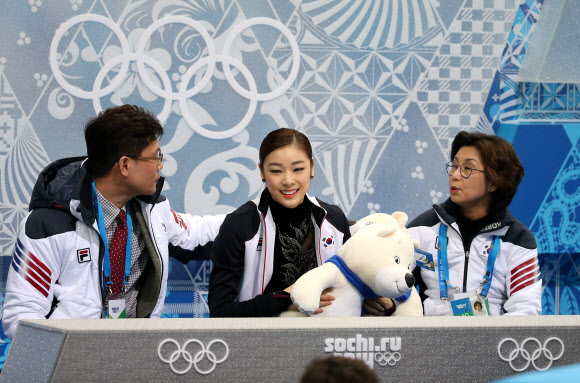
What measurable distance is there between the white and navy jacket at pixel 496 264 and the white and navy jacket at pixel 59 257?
1.19 meters

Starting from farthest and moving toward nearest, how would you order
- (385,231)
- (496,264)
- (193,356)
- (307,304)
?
(496,264), (385,231), (307,304), (193,356)

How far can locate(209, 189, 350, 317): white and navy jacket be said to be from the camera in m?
2.41

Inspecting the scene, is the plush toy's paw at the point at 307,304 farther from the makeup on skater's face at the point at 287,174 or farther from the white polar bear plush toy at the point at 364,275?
the makeup on skater's face at the point at 287,174

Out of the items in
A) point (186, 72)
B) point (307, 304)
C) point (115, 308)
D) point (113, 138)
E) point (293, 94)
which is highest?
point (186, 72)

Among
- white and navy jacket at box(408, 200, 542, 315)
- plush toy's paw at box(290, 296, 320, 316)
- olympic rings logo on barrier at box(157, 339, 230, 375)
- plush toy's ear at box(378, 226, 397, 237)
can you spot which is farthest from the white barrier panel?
white and navy jacket at box(408, 200, 542, 315)

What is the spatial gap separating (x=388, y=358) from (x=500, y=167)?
159 cm

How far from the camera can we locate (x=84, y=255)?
2.47 metres

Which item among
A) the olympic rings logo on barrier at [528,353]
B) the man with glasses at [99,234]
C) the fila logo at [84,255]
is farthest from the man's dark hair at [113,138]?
the olympic rings logo on barrier at [528,353]

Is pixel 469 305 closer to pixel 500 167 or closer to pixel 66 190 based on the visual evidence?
pixel 500 167

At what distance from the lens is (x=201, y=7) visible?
11.7ft

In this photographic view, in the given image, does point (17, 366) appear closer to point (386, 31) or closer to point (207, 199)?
point (207, 199)

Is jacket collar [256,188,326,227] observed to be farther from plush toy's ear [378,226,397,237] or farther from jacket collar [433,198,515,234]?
jacket collar [433,198,515,234]

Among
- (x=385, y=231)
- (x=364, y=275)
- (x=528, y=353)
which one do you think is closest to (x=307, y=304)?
(x=364, y=275)

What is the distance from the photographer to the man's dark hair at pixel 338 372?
2.96ft
